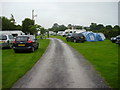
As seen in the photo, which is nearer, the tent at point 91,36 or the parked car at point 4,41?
the parked car at point 4,41

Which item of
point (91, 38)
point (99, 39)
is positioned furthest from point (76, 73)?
point (99, 39)

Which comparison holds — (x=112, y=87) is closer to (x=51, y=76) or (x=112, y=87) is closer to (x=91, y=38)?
(x=51, y=76)

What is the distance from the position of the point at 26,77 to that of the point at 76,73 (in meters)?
2.11

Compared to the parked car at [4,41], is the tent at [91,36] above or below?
above

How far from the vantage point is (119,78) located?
6258 mm

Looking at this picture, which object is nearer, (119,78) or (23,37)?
(119,78)

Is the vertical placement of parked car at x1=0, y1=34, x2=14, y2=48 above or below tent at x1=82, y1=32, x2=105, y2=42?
below

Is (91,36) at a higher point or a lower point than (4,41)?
higher

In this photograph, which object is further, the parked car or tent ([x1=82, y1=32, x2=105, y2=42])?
tent ([x1=82, y1=32, x2=105, y2=42])

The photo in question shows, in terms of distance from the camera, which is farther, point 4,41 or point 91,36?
point 91,36

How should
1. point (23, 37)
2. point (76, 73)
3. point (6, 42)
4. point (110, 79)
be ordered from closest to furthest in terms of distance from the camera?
point (110, 79) < point (76, 73) < point (23, 37) < point (6, 42)

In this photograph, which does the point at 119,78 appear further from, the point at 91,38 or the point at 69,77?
the point at 91,38

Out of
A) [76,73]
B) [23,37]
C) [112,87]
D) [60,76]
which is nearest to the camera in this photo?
[112,87]

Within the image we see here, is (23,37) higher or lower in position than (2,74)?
higher
